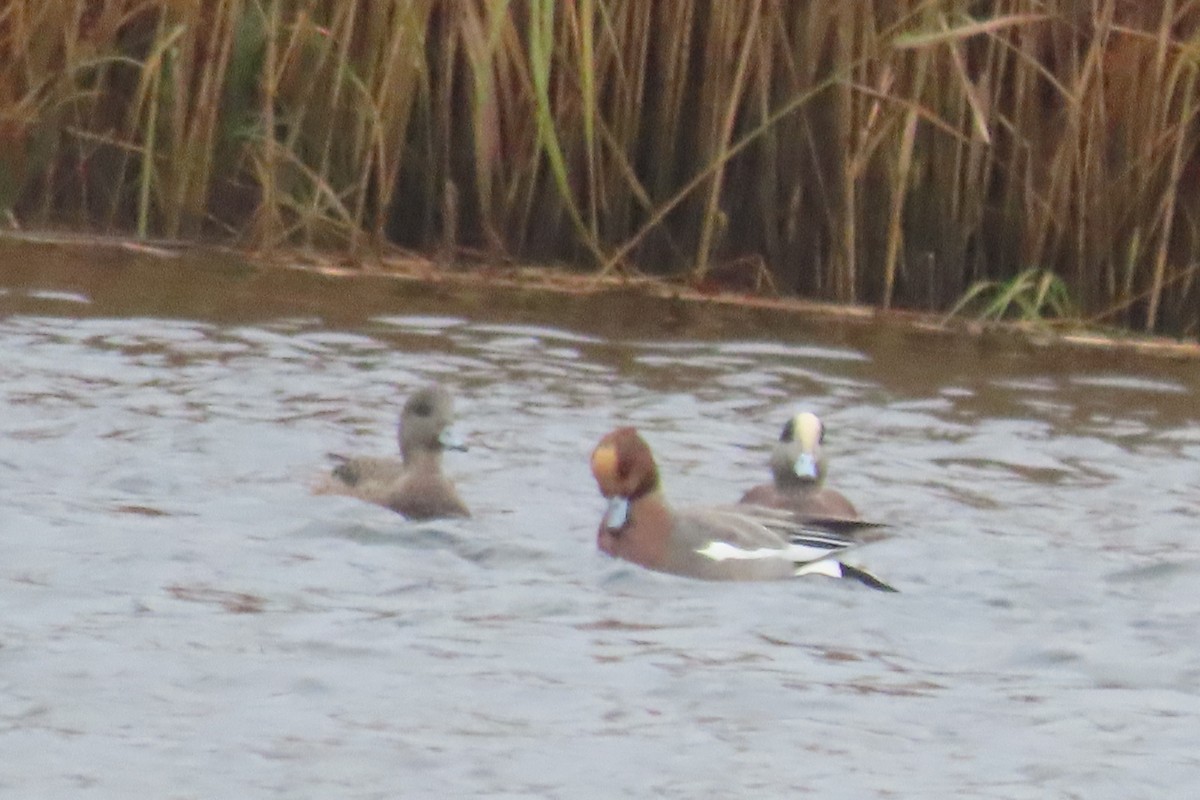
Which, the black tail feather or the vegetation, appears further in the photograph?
the vegetation

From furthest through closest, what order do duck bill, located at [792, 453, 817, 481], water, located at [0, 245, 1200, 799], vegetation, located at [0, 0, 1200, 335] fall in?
vegetation, located at [0, 0, 1200, 335] → duck bill, located at [792, 453, 817, 481] → water, located at [0, 245, 1200, 799]

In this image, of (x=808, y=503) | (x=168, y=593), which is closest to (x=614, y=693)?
(x=168, y=593)

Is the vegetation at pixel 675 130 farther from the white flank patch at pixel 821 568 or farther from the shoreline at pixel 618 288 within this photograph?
the white flank patch at pixel 821 568

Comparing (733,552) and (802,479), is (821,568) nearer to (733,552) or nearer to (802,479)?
(733,552)

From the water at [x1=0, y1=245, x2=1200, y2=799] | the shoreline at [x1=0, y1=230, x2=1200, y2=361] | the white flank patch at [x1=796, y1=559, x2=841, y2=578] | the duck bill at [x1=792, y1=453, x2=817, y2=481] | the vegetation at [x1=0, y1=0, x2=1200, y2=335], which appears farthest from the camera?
the shoreline at [x1=0, y1=230, x2=1200, y2=361]

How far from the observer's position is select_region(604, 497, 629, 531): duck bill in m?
6.60

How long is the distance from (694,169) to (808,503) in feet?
9.07

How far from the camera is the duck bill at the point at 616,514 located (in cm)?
660

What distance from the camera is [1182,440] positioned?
27.0ft

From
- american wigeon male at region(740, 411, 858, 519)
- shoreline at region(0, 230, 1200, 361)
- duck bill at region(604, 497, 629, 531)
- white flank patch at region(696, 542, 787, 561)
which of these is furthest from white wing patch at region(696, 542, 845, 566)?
shoreline at region(0, 230, 1200, 361)

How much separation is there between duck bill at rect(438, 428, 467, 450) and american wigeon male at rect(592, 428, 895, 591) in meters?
0.45

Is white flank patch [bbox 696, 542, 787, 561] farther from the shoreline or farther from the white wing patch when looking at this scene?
the shoreline

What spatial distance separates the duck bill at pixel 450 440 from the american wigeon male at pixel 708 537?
446mm

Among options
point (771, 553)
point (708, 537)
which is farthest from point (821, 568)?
point (708, 537)
